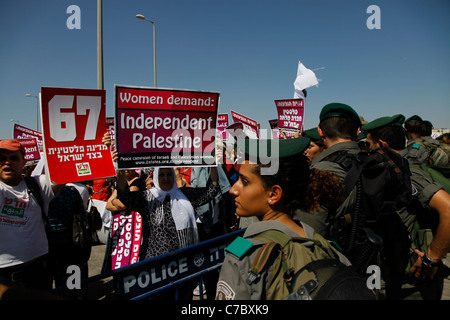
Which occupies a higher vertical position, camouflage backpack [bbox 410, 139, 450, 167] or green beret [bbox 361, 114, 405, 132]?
green beret [bbox 361, 114, 405, 132]

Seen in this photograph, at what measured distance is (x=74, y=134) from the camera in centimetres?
259

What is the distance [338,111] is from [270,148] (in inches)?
49.2

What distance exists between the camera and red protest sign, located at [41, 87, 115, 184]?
8.03 feet

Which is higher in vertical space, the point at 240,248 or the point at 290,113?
the point at 290,113

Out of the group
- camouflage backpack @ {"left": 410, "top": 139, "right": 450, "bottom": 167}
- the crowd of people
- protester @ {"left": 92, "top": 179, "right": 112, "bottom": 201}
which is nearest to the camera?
the crowd of people

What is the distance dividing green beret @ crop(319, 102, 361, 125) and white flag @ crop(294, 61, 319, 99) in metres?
5.34

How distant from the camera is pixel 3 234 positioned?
2.48 metres

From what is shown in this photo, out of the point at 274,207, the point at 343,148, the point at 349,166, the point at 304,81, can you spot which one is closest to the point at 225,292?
the point at 274,207

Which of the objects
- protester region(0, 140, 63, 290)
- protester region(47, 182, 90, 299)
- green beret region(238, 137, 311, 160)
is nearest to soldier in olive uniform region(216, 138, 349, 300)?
→ green beret region(238, 137, 311, 160)

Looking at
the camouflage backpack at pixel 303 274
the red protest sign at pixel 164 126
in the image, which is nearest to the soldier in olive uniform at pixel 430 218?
the camouflage backpack at pixel 303 274

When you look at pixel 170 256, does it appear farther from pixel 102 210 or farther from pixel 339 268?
pixel 102 210

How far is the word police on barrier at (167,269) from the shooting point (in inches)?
77.6

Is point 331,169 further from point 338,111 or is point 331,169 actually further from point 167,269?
point 167,269

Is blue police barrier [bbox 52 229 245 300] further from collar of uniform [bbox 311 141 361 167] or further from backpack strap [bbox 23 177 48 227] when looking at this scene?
collar of uniform [bbox 311 141 361 167]
